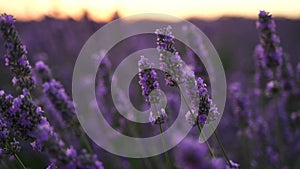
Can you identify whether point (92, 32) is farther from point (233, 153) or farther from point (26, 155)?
point (233, 153)

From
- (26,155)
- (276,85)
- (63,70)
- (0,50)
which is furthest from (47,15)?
(276,85)

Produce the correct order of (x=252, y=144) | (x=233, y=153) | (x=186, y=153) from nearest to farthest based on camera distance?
(x=186, y=153), (x=252, y=144), (x=233, y=153)

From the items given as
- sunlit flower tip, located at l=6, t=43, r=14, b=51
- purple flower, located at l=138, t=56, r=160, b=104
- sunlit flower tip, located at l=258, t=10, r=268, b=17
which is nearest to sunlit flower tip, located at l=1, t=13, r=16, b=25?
sunlit flower tip, located at l=6, t=43, r=14, b=51

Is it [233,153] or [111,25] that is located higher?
[111,25]

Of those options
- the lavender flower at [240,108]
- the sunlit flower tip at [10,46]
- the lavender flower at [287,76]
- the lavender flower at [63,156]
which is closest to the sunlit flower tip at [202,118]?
the lavender flower at [63,156]

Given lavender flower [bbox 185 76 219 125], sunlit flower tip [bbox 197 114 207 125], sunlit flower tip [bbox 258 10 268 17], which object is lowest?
sunlit flower tip [bbox 197 114 207 125]

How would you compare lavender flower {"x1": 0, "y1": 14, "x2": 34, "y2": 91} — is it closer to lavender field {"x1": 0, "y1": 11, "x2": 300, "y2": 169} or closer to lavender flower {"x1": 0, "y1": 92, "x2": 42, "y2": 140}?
lavender field {"x1": 0, "y1": 11, "x2": 300, "y2": 169}

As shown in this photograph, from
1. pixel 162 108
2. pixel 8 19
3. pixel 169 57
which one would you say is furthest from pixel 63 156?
pixel 8 19

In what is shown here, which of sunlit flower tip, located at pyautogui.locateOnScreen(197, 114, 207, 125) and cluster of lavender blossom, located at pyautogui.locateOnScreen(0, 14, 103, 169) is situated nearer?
cluster of lavender blossom, located at pyautogui.locateOnScreen(0, 14, 103, 169)
